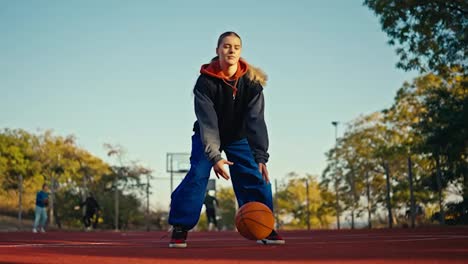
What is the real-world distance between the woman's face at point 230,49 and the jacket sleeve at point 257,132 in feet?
1.58

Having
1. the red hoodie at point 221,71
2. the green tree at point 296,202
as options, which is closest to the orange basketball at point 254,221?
the red hoodie at point 221,71

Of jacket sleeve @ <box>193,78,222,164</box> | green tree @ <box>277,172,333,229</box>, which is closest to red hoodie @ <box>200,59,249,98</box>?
jacket sleeve @ <box>193,78,222,164</box>

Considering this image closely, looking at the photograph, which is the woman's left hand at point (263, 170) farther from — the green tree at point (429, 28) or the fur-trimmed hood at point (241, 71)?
the green tree at point (429, 28)

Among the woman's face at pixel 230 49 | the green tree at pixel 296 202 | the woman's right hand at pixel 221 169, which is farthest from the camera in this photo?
the green tree at pixel 296 202

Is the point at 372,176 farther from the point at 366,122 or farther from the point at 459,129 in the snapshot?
the point at 459,129

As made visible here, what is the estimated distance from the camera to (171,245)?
19.7 feet

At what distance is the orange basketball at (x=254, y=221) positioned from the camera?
210 inches

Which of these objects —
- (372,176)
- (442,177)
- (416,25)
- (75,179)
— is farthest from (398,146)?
(75,179)

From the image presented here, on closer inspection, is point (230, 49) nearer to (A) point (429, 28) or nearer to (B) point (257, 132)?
(B) point (257, 132)

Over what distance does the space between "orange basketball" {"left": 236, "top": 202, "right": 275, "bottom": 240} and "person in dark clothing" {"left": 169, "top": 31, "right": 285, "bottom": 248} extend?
50 cm

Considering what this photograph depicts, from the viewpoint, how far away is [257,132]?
19.1 feet

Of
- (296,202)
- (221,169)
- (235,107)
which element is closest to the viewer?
(221,169)

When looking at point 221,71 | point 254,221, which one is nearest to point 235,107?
→ point 221,71

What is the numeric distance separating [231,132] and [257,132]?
28cm
